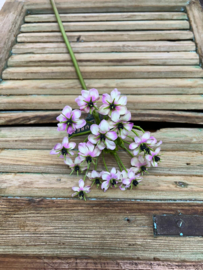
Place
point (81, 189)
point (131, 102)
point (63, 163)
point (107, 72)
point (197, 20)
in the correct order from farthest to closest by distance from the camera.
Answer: point (197, 20) < point (107, 72) < point (131, 102) < point (63, 163) < point (81, 189)

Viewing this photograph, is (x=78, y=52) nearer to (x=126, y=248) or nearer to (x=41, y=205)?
(x=41, y=205)

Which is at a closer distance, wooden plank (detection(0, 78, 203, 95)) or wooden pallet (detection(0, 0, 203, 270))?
wooden pallet (detection(0, 0, 203, 270))

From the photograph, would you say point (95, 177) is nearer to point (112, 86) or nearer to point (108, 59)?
point (112, 86)

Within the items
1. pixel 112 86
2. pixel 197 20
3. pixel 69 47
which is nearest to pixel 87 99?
pixel 112 86

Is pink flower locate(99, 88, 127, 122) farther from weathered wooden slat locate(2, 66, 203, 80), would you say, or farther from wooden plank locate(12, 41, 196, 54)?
wooden plank locate(12, 41, 196, 54)

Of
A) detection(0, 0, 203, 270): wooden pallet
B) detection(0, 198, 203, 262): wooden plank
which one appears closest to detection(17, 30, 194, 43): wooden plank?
detection(0, 0, 203, 270): wooden pallet

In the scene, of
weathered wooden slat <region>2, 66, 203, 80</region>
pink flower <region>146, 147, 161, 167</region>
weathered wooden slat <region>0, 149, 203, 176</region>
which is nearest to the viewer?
pink flower <region>146, 147, 161, 167</region>

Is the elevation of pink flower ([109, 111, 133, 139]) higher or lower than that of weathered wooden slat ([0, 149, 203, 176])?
higher
